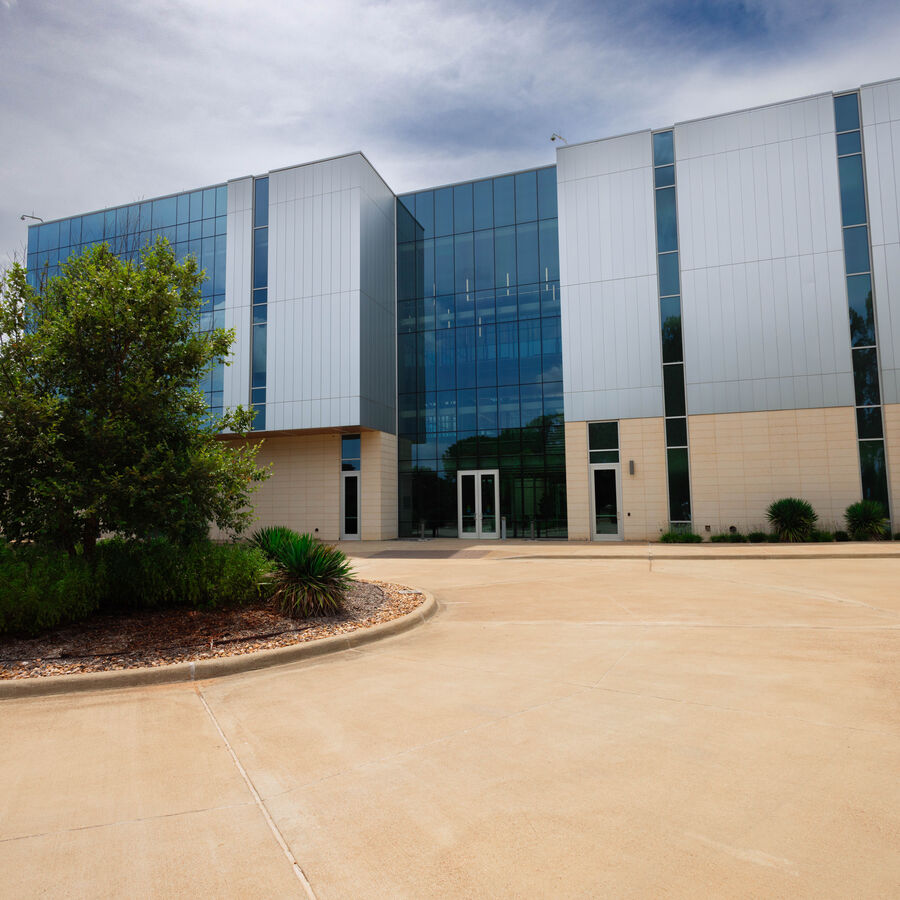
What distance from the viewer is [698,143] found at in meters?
23.6

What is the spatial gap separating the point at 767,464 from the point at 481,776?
21.6 metres

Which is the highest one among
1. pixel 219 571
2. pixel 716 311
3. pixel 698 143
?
pixel 698 143

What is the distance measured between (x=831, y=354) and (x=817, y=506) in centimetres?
533

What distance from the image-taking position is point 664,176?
2412 cm

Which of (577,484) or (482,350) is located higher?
(482,350)

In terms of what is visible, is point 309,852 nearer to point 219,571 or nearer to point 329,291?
point 219,571

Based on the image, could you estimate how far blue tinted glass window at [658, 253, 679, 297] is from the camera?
2372cm

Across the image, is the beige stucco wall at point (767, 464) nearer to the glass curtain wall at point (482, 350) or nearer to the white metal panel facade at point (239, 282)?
the glass curtain wall at point (482, 350)

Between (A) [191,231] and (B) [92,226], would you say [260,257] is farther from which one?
(B) [92,226]

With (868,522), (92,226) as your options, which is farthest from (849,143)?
(92,226)

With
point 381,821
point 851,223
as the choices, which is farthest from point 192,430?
point 851,223

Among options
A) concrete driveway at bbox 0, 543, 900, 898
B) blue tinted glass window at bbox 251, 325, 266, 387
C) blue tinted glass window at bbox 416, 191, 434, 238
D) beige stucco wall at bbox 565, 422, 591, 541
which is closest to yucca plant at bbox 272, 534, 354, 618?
concrete driveway at bbox 0, 543, 900, 898

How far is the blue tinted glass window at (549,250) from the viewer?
26.4 metres

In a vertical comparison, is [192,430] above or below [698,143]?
below
